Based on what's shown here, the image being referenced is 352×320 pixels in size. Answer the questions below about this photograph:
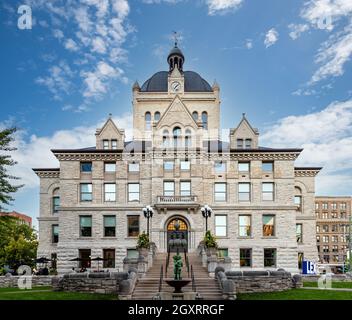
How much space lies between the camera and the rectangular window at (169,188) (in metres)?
35.4

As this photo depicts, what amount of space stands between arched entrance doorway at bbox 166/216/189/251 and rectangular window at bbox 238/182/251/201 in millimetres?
5724

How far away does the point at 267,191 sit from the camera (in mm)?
36031

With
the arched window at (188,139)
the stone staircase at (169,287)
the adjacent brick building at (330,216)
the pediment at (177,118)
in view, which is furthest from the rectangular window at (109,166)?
the adjacent brick building at (330,216)

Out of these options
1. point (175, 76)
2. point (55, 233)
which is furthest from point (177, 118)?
point (55, 233)

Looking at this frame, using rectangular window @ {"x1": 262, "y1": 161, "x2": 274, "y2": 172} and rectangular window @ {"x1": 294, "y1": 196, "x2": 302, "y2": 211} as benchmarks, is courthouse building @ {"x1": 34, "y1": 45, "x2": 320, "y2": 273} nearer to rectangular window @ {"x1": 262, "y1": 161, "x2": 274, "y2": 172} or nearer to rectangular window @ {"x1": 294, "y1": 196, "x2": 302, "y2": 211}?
rectangular window @ {"x1": 262, "y1": 161, "x2": 274, "y2": 172}

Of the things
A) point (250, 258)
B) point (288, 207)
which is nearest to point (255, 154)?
point (288, 207)

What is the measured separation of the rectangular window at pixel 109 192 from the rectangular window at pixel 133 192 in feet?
4.68

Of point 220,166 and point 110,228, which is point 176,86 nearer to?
point 220,166

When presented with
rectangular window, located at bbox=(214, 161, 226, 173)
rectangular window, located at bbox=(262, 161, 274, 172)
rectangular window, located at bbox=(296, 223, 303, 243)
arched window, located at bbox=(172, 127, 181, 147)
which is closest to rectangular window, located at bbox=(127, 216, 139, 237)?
arched window, located at bbox=(172, 127, 181, 147)

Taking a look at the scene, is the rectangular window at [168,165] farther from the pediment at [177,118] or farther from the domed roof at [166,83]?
the domed roof at [166,83]

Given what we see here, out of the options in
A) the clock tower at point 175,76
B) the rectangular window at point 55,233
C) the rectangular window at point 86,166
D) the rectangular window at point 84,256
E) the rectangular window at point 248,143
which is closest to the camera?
the rectangular window at point 84,256

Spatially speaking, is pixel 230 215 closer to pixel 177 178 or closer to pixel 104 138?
pixel 177 178

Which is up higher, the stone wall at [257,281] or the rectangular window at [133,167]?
the rectangular window at [133,167]

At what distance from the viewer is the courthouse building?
114 ft
